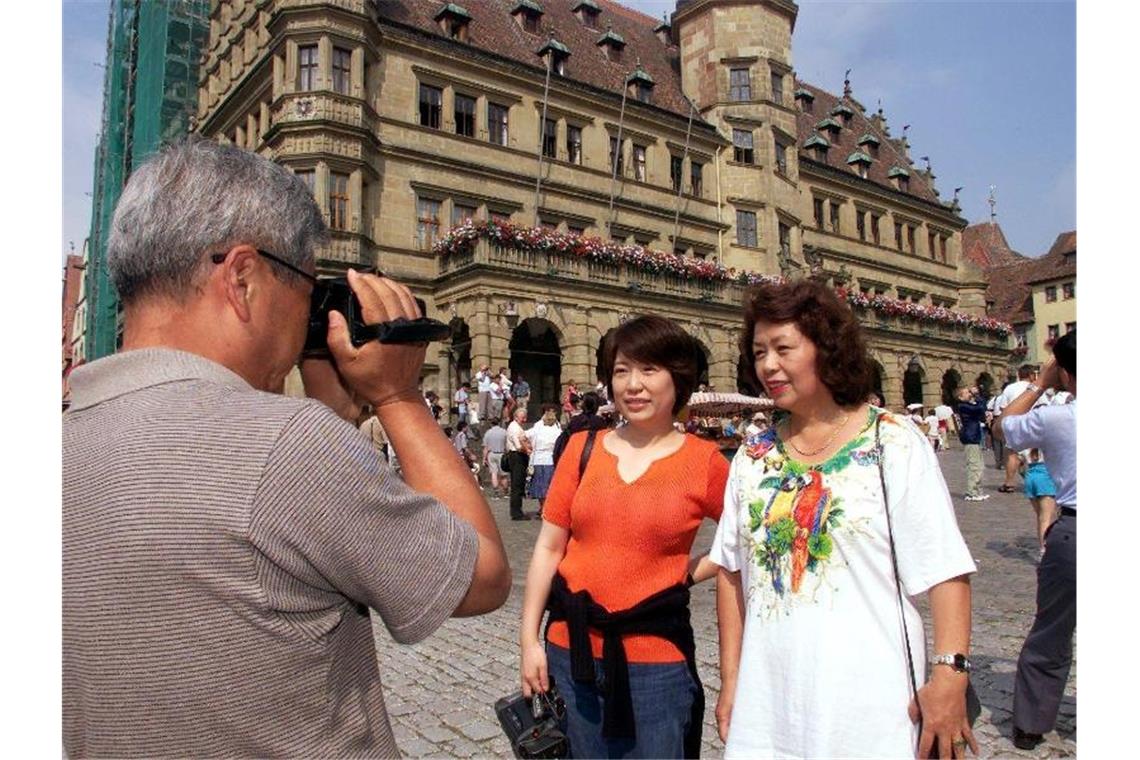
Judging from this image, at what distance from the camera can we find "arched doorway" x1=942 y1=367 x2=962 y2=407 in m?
39.5

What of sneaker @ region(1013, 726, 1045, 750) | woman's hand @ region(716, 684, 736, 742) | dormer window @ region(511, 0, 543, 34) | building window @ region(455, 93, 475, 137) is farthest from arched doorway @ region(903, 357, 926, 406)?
woman's hand @ region(716, 684, 736, 742)

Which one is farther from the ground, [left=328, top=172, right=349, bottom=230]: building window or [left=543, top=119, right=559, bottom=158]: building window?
[left=543, top=119, right=559, bottom=158]: building window

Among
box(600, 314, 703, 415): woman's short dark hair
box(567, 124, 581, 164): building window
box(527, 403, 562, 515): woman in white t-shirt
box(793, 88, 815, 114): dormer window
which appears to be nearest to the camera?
box(600, 314, 703, 415): woman's short dark hair

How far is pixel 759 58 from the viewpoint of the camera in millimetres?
34500

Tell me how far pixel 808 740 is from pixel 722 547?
63 cm

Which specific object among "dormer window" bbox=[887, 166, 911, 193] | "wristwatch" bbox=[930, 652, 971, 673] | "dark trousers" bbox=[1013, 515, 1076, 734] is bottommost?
"dark trousers" bbox=[1013, 515, 1076, 734]

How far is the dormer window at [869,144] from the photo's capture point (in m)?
44.2

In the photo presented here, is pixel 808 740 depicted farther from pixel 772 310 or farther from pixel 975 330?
pixel 975 330

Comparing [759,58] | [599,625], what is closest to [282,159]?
[759,58]

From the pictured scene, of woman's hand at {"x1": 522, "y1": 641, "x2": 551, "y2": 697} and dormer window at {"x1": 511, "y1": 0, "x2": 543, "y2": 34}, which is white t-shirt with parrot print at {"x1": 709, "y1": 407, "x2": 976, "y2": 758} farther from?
dormer window at {"x1": 511, "y1": 0, "x2": 543, "y2": 34}

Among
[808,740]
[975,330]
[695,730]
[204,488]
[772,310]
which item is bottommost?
[695,730]

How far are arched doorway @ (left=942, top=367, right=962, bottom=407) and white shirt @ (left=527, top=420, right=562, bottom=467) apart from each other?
3081cm

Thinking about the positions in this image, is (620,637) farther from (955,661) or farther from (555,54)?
(555,54)

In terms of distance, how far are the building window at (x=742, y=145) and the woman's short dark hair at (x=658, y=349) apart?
33916 mm
